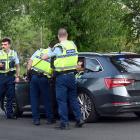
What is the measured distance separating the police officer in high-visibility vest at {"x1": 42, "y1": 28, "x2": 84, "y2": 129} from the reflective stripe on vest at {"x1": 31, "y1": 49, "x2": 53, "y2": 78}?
509mm

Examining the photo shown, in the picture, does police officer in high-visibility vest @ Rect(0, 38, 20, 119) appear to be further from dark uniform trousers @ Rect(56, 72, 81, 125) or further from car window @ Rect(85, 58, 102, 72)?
dark uniform trousers @ Rect(56, 72, 81, 125)

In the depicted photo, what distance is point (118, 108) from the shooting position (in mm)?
12344

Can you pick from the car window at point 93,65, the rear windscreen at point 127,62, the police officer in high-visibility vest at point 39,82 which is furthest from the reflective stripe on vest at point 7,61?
the rear windscreen at point 127,62

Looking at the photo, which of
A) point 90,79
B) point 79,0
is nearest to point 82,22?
point 79,0

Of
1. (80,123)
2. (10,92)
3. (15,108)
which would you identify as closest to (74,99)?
(80,123)

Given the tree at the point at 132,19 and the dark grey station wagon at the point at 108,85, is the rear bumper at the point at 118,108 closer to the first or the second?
the dark grey station wagon at the point at 108,85

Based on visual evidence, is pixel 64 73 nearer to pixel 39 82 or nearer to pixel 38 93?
pixel 39 82

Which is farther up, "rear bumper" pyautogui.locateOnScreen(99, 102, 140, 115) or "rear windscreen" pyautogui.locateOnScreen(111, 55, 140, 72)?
"rear windscreen" pyautogui.locateOnScreen(111, 55, 140, 72)

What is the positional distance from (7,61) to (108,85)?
2573 millimetres

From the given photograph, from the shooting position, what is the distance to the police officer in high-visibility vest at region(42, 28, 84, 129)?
39.1ft

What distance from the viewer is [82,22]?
20500mm

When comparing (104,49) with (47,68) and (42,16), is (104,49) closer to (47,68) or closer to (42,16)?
(42,16)

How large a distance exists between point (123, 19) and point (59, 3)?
2322 mm

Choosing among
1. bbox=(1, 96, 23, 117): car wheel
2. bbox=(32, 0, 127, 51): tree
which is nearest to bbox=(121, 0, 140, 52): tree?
bbox=(32, 0, 127, 51): tree
